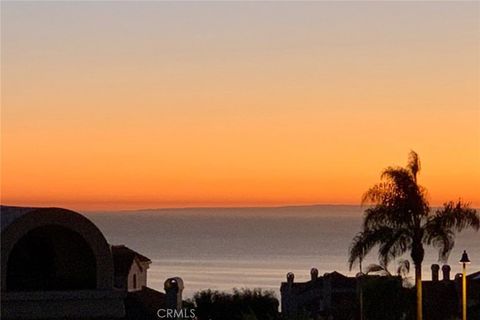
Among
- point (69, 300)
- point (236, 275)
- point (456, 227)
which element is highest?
point (236, 275)

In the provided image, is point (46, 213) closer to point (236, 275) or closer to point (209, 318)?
point (209, 318)

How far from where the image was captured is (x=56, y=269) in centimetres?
3156

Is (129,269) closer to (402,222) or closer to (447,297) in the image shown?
(447,297)

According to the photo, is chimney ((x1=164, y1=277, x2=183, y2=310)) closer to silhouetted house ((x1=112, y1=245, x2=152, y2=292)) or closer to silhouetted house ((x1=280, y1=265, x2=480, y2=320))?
silhouetted house ((x1=280, y1=265, x2=480, y2=320))

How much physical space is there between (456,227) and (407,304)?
7.99 metres

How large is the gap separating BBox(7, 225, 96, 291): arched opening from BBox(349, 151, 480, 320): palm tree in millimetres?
10088

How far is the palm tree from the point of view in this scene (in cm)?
3888

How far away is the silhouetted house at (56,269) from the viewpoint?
30.4 metres

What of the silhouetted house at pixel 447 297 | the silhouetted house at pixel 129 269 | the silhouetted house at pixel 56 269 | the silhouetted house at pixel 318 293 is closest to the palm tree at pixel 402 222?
the silhouetted house at pixel 56 269

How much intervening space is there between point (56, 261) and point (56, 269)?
0.20 meters

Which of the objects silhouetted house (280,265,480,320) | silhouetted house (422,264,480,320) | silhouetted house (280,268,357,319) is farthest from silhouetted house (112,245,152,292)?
silhouetted house (422,264,480,320)

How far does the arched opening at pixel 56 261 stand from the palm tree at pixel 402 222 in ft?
33.1

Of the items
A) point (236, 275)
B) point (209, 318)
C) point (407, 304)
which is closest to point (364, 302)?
point (407, 304)

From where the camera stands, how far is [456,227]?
Result: 1550 inches
